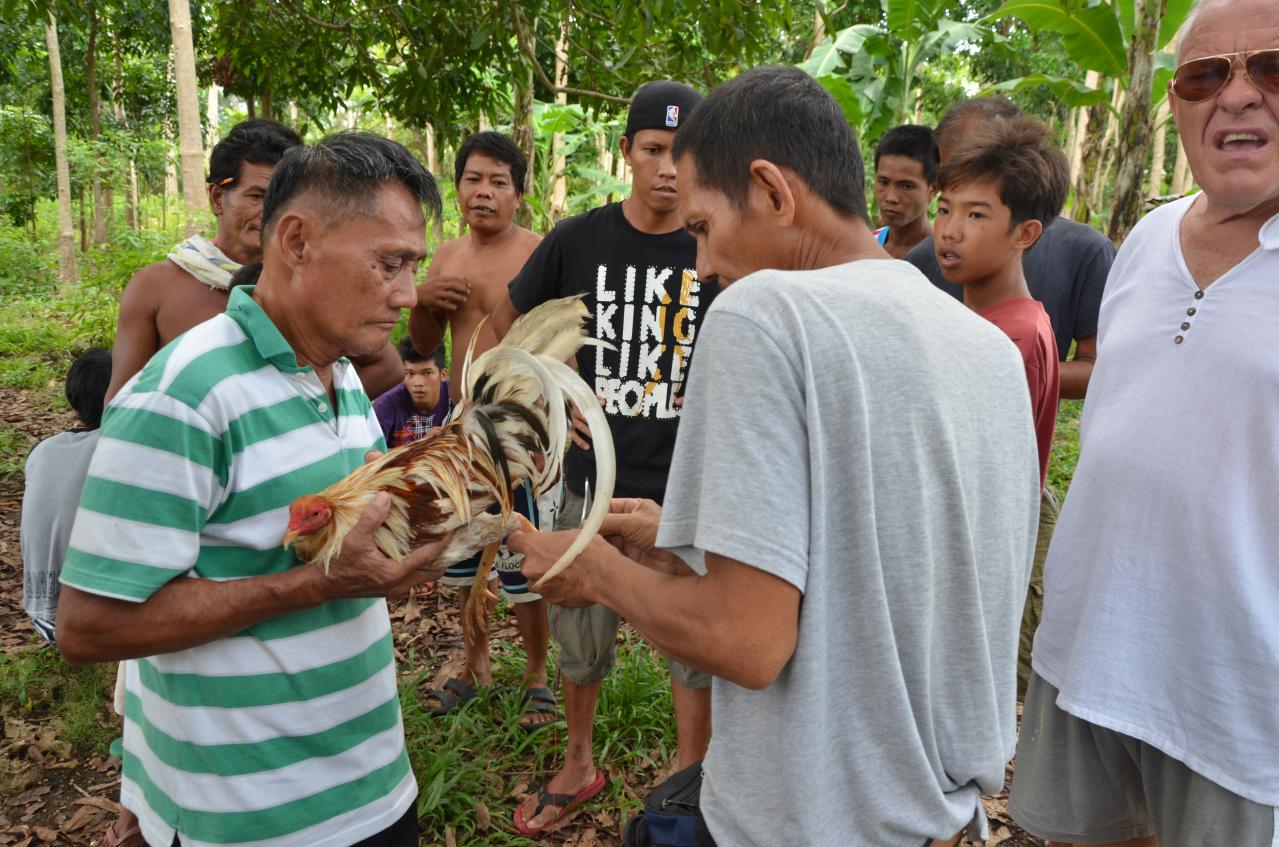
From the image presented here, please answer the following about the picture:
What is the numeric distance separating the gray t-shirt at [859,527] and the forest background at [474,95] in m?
2.14

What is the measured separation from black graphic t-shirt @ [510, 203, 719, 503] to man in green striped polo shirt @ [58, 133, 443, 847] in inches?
50.8

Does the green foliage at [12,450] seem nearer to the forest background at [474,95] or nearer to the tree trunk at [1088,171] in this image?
the forest background at [474,95]

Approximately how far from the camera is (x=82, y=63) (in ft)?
47.6

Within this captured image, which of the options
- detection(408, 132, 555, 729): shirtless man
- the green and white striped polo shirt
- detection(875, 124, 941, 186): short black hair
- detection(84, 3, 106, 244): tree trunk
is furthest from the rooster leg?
detection(84, 3, 106, 244): tree trunk

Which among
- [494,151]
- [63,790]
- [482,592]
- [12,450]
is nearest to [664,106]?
[494,151]

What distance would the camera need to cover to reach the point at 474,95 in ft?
22.3

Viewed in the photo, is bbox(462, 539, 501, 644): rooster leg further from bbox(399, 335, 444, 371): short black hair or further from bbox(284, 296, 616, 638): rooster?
bbox(399, 335, 444, 371): short black hair

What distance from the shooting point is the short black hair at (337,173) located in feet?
5.40

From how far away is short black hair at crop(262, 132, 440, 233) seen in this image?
1646 millimetres

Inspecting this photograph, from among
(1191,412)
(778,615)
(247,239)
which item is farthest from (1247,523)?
(247,239)

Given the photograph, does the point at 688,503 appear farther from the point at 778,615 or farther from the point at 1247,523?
the point at 1247,523

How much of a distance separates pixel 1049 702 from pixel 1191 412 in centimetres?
75

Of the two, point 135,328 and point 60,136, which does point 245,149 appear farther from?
point 60,136

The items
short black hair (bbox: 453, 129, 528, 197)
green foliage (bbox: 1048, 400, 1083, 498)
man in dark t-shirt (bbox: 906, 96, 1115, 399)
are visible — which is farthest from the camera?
green foliage (bbox: 1048, 400, 1083, 498)
